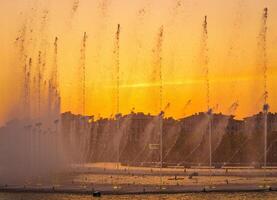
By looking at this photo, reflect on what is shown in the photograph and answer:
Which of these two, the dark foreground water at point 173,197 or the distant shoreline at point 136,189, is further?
the distant shoreline at point 136,189

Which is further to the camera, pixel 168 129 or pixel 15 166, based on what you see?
pixel 168 129

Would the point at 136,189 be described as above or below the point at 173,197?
above

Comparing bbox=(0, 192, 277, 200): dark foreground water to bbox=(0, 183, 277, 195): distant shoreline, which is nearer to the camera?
bbox=(0, 192, 277, 200): dark foreground water

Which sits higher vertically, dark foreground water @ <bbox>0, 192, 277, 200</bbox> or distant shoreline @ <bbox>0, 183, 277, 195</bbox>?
distant shoreline @ <bbox>0, 183, 277, 195</bbox>

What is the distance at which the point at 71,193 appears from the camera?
1619 inches

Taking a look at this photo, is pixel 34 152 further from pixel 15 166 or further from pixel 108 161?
pixel 108 161

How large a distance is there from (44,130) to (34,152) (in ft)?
11.7

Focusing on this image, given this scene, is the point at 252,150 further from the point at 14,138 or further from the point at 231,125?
the point at 14,138

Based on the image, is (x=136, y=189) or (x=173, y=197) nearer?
(x=173, y=197)

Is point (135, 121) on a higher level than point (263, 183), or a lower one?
higher

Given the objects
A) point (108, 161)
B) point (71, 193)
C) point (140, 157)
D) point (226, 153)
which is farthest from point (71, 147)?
point (71, 193)

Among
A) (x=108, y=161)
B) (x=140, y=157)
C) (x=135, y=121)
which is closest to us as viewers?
(x=108, y=161)

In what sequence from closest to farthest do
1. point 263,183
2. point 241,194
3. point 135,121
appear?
point 241,194 → point 263,183 → point 135,121

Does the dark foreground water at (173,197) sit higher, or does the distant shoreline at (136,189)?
the distant shoreline at (136,189)
